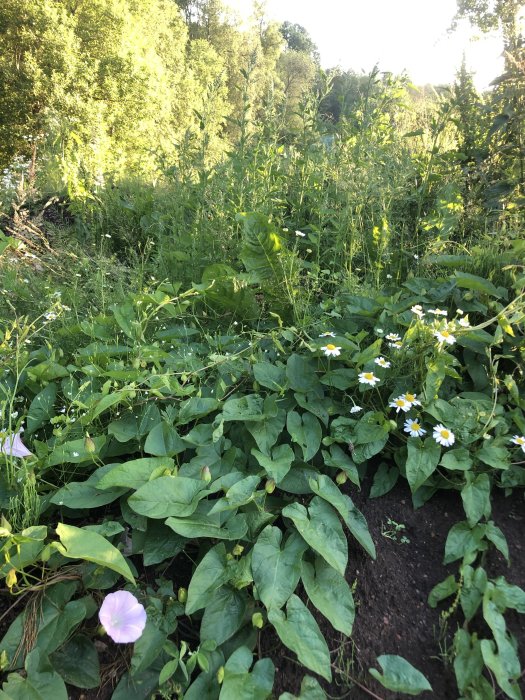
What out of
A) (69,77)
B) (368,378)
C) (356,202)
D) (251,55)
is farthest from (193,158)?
(69,77)

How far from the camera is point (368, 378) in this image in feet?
5.00

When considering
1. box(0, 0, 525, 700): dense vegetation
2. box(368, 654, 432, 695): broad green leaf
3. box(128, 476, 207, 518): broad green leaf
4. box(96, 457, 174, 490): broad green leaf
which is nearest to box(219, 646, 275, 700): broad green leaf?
box(0, 0, 525, 700): dense vegetation

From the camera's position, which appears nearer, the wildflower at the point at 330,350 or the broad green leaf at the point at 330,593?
the broad green leaf at the point at 330,593

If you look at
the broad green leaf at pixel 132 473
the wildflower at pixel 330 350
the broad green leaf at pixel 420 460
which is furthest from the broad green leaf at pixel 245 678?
the wildflower at pixel 330 350

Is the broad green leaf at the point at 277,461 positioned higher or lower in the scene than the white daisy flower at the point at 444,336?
lower

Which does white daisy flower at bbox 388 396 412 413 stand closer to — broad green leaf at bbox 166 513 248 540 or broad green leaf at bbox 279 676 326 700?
broad green leaf at bbox 166 513 248 540

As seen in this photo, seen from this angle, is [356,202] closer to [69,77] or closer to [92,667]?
[92,667]

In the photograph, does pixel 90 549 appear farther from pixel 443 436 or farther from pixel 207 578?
pixel 443 436

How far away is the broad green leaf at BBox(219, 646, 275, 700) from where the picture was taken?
3.06ft

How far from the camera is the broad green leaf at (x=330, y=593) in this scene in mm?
1059

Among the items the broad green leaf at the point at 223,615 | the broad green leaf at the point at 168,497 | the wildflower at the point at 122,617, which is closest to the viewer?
the wildflower at the point at 122,617

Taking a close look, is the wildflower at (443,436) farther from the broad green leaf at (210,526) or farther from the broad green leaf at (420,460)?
the broad green leaf at (210,526)

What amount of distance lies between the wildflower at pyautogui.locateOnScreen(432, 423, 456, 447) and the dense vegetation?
18 mm

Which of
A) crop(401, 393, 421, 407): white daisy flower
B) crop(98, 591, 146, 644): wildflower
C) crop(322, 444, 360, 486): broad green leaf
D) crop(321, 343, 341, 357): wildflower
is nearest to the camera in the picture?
crop(98, 591, 146, 644): wildflower
